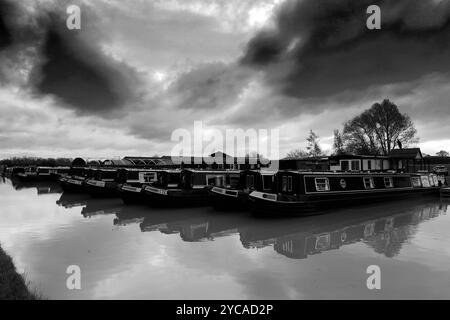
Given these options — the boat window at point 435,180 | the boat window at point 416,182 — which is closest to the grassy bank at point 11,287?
the boat window at point 416,182

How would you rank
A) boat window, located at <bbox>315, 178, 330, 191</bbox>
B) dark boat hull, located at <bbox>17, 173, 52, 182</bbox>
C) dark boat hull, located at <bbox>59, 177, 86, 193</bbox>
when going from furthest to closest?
dark boat hull, located at <bbox>17, 173, 52, 182</bbox> → dark boat hull, located at <bbox>59, 177, 86, 193</bbox> → boat window, located at <bbox>315, 178, 330, 191</bbox>

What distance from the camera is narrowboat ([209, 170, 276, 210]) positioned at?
57.4 ft

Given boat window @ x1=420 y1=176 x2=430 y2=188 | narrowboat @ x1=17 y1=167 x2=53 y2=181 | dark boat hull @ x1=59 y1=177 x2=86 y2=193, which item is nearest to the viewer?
boat window @ x1=420 y1=176 x2=430 y2=188

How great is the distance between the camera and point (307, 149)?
59.7 meters

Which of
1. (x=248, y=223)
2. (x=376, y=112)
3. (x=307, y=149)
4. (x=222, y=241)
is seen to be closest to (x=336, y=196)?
(x=248, y=223)

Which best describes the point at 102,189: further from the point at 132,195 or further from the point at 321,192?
the point at 321,192

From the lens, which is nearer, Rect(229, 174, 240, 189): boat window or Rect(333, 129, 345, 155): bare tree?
Rect(229, 174, 240, 189): boat window

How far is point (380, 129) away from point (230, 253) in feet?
137

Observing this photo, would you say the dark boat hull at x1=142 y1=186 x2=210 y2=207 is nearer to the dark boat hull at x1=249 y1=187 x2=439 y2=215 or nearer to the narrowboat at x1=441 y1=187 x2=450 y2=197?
the dark boat hull at x1=249 y1=187 x2=439 y2=215

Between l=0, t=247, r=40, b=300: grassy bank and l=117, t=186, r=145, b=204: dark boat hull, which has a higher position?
l=117, t=186, r=145, b=204: dark boat hull

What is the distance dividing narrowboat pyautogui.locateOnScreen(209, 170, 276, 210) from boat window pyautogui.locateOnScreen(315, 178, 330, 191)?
2.43m

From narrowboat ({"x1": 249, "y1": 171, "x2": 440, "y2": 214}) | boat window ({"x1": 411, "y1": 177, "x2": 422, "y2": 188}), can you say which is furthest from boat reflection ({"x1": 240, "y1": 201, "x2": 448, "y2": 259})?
boat window ({"x1": 411, "y1": 177, "x2": 422, "y2": 188})
